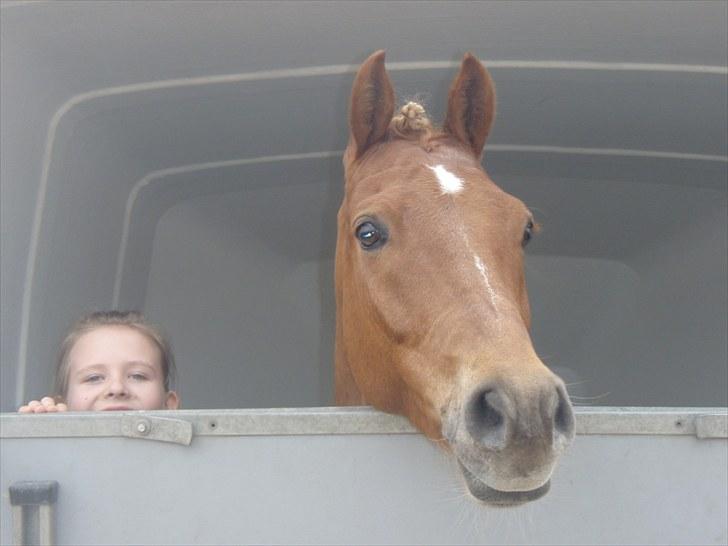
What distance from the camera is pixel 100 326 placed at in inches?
103

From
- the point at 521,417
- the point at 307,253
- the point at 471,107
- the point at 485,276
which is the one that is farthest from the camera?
the point at 307,253

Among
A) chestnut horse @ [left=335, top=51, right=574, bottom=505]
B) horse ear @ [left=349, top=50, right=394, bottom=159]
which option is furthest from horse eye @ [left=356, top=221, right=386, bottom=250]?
horse ear @ [left=349, top=50, right=394, bottom=159]

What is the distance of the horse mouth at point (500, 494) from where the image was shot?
1442 mm

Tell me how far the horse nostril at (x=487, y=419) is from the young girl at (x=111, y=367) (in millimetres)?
1232

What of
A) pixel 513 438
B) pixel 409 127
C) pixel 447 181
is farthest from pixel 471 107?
pixel 513 438

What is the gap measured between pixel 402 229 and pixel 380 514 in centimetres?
67

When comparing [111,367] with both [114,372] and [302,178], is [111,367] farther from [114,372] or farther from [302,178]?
[302,178]

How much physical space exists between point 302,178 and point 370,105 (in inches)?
86.0

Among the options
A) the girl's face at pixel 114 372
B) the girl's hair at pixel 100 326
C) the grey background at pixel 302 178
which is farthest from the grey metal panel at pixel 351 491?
the grey background at pixel 302 178

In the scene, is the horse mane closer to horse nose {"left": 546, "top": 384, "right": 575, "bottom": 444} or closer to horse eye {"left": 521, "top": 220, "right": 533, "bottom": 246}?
horse eye {"left": 521, "top": 220, "right": 533, "bottom": 246}

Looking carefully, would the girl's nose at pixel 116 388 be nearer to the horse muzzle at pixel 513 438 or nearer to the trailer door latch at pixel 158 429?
the trailer door latch at pixel 158 429

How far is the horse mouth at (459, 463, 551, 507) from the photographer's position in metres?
1.44

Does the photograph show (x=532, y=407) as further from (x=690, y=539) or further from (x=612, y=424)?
(x=690, y=539)

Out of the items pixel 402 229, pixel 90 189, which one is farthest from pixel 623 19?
pixel 90 189
